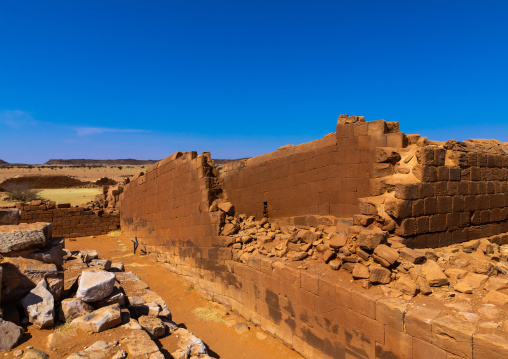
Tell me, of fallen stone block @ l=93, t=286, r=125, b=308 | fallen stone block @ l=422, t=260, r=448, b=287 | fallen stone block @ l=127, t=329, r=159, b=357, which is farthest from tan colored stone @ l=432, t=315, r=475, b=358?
fallen stone block @ l=93, t=286, r=125, b=308

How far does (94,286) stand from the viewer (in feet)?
13.7

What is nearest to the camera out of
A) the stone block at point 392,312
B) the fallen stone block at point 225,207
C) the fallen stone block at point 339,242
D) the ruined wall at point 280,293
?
the ruined wall at point 280,293

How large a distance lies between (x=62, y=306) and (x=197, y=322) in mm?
3654

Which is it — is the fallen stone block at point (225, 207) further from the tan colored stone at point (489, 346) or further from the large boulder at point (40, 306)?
the tan colored stone at point (489, 346)

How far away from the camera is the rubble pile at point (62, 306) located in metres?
3.48

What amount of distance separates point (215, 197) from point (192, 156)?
1448 millimetres

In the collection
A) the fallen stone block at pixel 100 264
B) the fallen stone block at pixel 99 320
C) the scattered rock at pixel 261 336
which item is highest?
the fallen stone block at pixel 100 264

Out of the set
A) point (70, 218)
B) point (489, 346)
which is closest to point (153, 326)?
point (489, 346)

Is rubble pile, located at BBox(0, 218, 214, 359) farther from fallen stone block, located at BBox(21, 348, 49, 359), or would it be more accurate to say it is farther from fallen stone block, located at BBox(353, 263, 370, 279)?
fallen stone block, located at BBox(353, 263, 370, 279)

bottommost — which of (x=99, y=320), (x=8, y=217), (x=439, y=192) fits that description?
(x=99, y=320)

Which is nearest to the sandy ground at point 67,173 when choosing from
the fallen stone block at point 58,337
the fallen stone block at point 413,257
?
the fallen stone block at point 58,337

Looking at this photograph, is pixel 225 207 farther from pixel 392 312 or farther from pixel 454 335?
pixel 454 335

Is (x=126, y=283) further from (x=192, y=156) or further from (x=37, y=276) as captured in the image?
(x=192, y=156)

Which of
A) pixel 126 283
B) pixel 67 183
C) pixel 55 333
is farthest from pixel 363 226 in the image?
pixel 67 183
